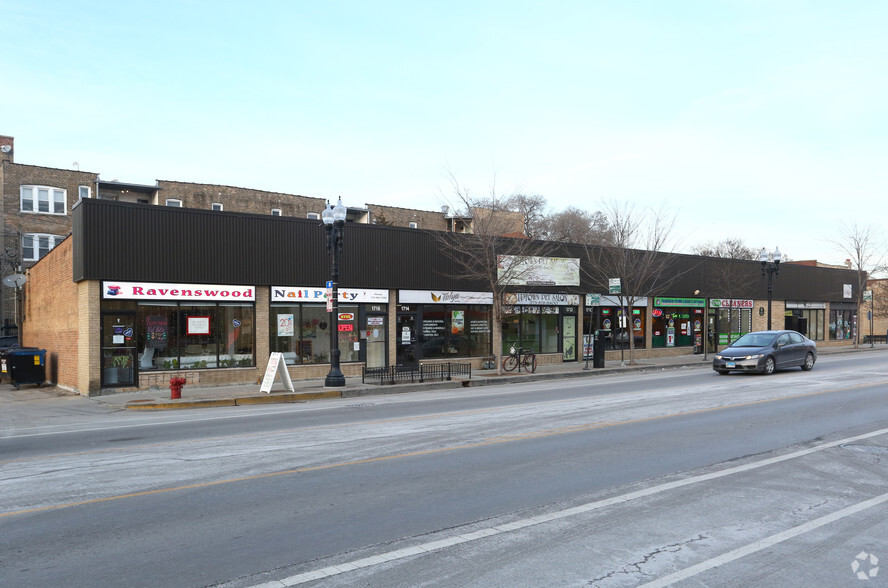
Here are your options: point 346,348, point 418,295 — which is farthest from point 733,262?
point 346,348

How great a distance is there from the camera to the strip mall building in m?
19.8

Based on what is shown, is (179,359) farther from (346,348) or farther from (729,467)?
(729,467)

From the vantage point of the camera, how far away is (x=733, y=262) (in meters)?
38.5

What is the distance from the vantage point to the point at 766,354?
2206 centimetres

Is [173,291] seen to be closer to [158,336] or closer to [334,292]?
[158,336]

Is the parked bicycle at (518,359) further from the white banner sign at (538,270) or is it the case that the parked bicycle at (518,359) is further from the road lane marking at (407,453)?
the road lane marking at (407,453)

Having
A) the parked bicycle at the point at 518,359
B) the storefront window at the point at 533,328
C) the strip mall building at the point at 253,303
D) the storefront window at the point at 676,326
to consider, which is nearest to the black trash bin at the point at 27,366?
the strip mall building at the point at 253,303

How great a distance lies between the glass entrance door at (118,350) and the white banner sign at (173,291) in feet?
2.07

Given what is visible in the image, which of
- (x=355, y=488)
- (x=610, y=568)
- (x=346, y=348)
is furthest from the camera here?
(x=346, y=348)

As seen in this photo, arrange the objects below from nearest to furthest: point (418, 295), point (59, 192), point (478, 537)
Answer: point (478, 537), point (418, 295), point (59, 192)

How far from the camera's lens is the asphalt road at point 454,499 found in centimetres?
522

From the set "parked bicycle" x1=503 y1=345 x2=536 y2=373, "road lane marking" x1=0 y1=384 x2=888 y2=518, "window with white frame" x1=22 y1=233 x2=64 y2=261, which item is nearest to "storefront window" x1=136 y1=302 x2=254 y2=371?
"parked bicycle" x1=503 y1=345 x2=536 y2=373

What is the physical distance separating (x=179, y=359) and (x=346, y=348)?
583 centimetres

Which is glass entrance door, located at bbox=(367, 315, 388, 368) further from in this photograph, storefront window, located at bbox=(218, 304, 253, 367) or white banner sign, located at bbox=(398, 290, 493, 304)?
storefront window, located at bbox=(218, 304, 253, 367)
